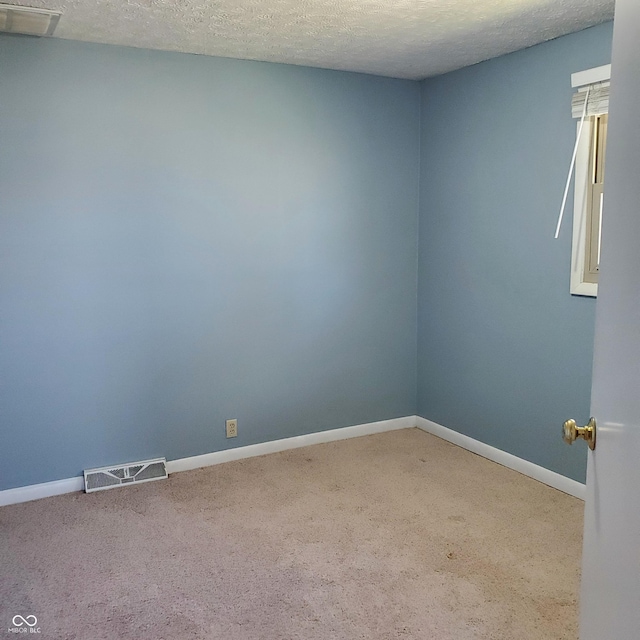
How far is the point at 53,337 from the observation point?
3.16 meters

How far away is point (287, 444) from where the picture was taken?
3.86m

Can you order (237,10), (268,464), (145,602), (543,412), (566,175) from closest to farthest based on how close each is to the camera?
(145,602) → (237,10) → (566,175) → (543,412) → (268,464)

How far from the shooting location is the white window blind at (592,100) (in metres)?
2.85

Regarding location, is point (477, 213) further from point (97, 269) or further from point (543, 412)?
point (97, 269)

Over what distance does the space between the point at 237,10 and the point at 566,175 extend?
1.76 metres

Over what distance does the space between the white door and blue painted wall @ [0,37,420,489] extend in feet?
8.49

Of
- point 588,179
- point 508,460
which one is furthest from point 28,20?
point 508,460

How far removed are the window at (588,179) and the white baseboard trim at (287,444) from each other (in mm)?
1613

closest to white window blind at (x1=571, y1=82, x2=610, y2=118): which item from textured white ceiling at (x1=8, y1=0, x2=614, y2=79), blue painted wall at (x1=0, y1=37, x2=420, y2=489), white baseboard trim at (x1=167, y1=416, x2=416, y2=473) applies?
textured white ceiling at (x1=8, y1=0, x2=614, y2=79)

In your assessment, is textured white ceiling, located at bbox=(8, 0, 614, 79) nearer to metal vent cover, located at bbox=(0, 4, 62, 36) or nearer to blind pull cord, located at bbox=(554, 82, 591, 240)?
metal vent cover, located at bbox=(0, 4, 62, 36)

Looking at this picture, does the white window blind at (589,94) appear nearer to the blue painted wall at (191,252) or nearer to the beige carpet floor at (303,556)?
the blue painted wall at (191,252)

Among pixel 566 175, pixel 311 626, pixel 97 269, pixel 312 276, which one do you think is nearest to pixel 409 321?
pixel 312 276

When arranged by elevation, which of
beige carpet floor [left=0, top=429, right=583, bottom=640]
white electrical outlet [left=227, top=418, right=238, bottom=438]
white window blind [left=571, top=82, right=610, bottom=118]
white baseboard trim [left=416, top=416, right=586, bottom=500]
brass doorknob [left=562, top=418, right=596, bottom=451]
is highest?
white window blind [left=571, top=82, right=610, bottom=118]

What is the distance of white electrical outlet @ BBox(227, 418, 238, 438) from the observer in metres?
3.67
